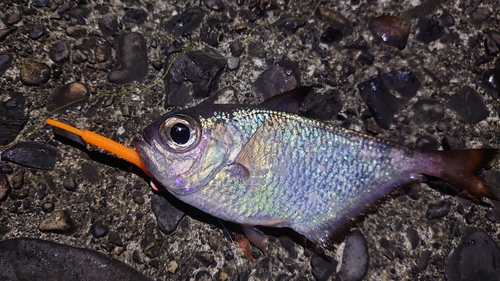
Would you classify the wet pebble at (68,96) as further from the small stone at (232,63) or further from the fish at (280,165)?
the small stone at (232,63)

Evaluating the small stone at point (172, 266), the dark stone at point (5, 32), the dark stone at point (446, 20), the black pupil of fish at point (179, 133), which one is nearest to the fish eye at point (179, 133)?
the black pupil of fish at point (179, 133)

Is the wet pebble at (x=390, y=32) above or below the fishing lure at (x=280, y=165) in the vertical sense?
above

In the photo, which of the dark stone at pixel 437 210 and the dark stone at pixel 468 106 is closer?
the dark stone at pixel 437 210

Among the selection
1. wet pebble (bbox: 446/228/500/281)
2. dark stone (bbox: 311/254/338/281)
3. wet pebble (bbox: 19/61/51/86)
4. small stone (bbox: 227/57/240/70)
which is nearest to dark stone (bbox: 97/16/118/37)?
wet pebble (bbox: 19/61/51/86)

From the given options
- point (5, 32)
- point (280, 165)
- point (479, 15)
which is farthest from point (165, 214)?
point (479, 15)

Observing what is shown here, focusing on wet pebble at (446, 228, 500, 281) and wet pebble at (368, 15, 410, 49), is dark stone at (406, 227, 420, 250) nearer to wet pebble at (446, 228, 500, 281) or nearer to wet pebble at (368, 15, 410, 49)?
wet pebble at (446, 228, 500, 281)

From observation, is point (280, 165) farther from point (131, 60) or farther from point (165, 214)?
point (131, 60)
